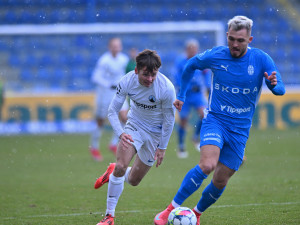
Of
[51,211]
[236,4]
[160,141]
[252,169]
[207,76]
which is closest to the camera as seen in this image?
[160,141]

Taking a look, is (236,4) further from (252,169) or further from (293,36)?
(252,169)

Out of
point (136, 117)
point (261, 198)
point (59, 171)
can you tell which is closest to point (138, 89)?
point (136, 117)

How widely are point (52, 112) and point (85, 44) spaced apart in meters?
2.50

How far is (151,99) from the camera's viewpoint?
19.3 ft

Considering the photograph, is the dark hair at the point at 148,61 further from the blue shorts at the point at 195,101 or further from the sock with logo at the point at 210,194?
the blue shorts at the point at 195,101

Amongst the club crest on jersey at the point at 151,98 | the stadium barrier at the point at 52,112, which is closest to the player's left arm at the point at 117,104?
the club crest on jersey at the point at 151,98

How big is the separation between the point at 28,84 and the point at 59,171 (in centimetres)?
719

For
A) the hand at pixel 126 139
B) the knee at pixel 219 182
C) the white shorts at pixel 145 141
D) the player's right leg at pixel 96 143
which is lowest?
the player's right leg at pixel 96 143

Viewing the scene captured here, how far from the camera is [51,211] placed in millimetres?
6633

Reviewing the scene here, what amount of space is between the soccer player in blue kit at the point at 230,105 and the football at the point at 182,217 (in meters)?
0.23

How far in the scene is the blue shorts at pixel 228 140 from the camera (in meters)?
5.54

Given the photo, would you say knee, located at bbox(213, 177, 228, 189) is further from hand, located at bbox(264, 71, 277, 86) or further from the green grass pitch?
hand, located at bbox(264, 71, 277, 86)

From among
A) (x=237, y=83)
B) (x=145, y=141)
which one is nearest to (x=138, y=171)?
(x=145, y=141)

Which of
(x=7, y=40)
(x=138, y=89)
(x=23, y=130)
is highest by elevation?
(x=138, y=89)
